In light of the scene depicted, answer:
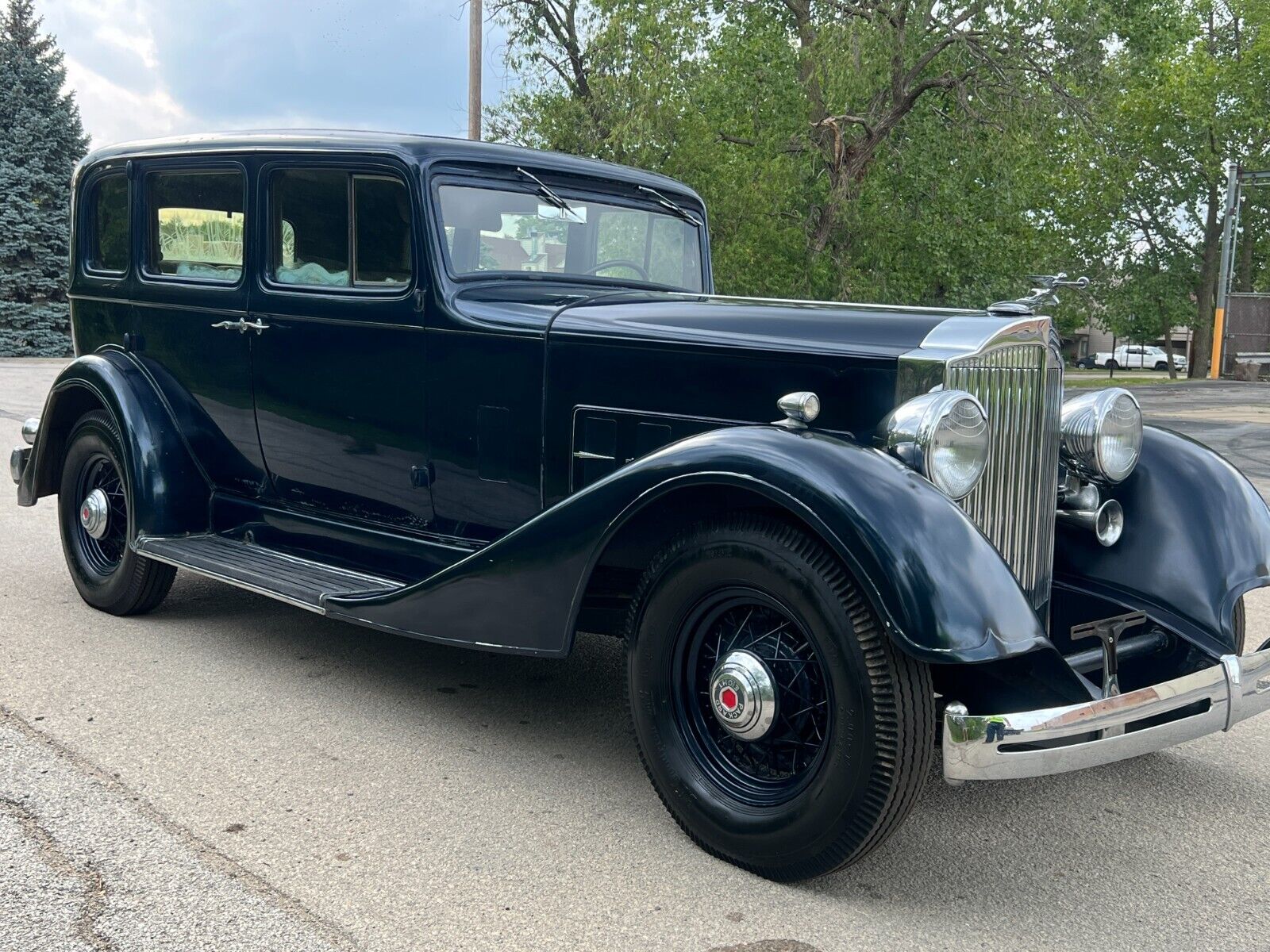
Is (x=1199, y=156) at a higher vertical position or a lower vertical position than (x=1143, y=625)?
higher

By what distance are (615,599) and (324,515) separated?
1.47 metres

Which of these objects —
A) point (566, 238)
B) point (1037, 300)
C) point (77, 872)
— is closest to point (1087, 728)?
point (1037, 300)

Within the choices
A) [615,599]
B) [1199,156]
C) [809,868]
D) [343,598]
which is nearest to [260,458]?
[343,598]

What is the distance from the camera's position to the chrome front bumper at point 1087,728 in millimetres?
2406

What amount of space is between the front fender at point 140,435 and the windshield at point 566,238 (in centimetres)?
151

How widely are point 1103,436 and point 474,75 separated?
1280 centimetres

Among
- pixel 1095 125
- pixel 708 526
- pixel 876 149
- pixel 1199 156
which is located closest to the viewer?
pixel 708 526

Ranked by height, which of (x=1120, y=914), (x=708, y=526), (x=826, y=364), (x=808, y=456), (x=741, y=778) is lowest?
(x=1120, y=914)

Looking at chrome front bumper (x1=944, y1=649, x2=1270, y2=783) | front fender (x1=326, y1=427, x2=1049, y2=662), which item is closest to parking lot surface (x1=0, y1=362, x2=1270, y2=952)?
chrome front bumper (x1=944, y1=649, x2=1270, y2=783)

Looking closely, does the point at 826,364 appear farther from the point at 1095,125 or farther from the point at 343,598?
the point at 1095,125

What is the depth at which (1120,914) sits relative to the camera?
2578 millimetres

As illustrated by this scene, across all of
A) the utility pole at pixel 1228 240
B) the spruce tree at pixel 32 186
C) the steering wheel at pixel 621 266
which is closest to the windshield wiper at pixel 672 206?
the steering wheel at pixel 621 266

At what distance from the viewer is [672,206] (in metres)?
4.64

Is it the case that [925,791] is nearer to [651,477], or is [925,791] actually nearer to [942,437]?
[942,437]
